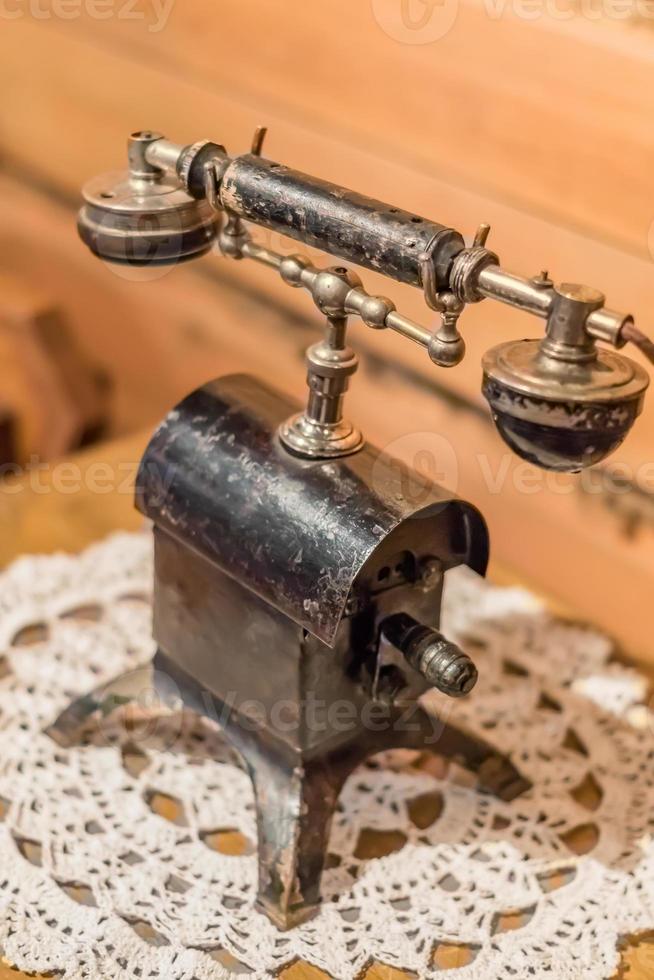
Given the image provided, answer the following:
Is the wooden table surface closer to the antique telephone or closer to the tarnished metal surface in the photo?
the antique telephone

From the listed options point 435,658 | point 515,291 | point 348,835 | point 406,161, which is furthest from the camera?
point 406,161

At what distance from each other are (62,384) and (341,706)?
791 mm

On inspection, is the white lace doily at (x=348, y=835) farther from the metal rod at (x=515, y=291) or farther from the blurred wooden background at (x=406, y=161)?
the metal rod at (x=515, y=291)

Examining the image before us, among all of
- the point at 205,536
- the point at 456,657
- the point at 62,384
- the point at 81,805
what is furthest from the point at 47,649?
the point at 62,384

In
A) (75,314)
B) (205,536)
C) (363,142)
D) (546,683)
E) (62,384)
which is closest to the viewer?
(205,536)

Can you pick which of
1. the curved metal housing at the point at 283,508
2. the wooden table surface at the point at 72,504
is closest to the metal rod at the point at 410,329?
the curved metal housing at the point at 283,508

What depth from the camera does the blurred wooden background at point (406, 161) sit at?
2.96 feet

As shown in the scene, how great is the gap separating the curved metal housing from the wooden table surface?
12.8 inches

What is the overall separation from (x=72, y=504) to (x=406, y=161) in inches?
18.2

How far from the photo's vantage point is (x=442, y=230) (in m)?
0.61

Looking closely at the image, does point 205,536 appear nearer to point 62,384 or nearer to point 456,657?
point 456,657

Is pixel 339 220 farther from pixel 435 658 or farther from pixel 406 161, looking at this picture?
pixel 406 161

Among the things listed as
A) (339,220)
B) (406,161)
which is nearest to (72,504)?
(406,161)

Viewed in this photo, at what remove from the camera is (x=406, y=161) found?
1033mm
